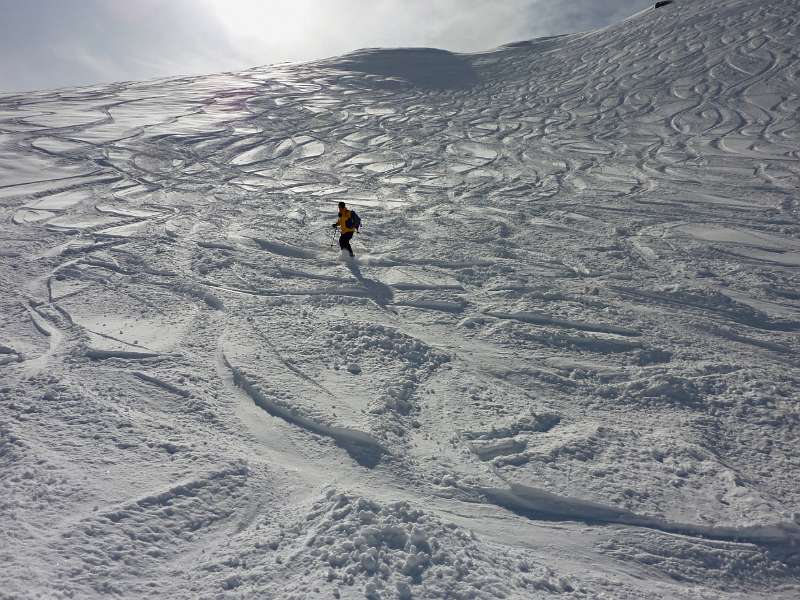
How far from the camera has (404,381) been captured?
4750 mm

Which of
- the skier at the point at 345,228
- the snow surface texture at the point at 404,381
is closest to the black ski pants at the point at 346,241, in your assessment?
the skier at the point at 345,228

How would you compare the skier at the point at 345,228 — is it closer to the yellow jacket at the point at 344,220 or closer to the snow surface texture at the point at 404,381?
the yellow jacket at the point at 344,220

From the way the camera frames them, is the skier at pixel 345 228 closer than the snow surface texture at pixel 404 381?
No

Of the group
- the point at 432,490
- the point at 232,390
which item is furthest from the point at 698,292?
the point at 232,390

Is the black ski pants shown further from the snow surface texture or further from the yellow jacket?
the snow surface texture

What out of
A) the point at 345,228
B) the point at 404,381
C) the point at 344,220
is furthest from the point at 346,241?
the point at 404,381

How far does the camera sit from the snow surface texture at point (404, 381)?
3.07 m

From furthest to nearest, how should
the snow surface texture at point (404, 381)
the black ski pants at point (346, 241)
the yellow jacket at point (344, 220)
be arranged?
the black ski pants at point (346, 241) → the yellow jacket at point (344, 220) → the snow surface texture at point (404, 381)

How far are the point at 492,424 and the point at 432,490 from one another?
2.92ft

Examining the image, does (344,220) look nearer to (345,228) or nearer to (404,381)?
(345,228)

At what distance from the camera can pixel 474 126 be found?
1767cm

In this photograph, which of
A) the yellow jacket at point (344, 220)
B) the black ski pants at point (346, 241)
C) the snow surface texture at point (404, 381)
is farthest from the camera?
the black ski pants at point (346, 241)

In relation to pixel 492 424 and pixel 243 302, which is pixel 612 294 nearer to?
pixel 492 424

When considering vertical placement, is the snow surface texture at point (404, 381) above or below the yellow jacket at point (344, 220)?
below
